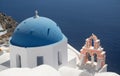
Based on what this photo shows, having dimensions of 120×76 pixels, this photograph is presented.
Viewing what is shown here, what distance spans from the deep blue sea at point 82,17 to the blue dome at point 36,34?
39.2ft

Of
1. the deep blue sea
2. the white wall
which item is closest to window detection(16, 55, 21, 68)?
the white wall

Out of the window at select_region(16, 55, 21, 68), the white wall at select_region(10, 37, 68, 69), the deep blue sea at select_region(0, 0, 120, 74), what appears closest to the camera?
the white wall at select_region(10, 37, 68, 69)

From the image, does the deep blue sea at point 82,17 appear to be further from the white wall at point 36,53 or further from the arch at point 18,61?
the arch at point 18,61

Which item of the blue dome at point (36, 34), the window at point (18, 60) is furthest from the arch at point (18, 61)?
the blue dome at point (36, 34)

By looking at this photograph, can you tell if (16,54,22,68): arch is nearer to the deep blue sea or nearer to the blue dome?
the blue dome

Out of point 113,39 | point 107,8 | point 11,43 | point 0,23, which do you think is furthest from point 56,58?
point 107,8

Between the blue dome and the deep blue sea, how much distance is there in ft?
39.2

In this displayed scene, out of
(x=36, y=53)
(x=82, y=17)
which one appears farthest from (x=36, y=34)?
(x=82, y=17)

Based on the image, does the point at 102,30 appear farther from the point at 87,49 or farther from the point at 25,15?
the point at 87,49

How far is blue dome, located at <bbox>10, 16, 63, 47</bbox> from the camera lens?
14.5m

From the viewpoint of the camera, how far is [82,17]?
49.8 metres

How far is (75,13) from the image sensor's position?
5331cm

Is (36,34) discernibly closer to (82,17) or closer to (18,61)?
(18,61)

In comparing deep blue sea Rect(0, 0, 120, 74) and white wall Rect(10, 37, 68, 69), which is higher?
white wall Rect(10, 37, 68, 69)
